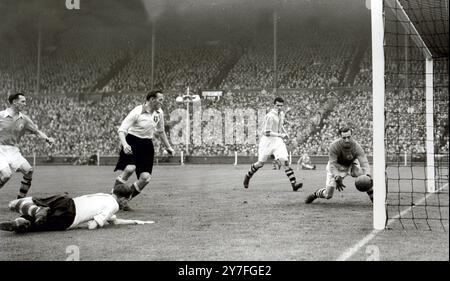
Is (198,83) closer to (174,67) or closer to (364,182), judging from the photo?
(174,67)

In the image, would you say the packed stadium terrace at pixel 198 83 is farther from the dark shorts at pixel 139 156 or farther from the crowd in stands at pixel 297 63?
the dark shorts at pixel 139 156

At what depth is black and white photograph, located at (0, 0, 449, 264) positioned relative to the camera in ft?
14.5

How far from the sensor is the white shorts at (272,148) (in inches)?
396

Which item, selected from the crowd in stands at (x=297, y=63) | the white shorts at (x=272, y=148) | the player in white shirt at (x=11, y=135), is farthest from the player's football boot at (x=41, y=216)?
the crowd in stands at (x=297, y=63)

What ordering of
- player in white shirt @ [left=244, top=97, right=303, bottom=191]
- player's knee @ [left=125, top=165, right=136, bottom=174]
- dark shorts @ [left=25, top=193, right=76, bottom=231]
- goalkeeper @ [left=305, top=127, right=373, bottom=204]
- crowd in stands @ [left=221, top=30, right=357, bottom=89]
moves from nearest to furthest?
dark shorts @ [left=25, top=193, right=76, bottom=231]
goalkeeper @ [left=305, top=127, right=373, bottom=204]
player's knee @ [left=125, top=165, right=136, bottom=174]
player in white shirt @ [left=244, top=97, right=303, bottom=191]
crowd in stands @ [left=221, top=30, right=357, bottom=89]

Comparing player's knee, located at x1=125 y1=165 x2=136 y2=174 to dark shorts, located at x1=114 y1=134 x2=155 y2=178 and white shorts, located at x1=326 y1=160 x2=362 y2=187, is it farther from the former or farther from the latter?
white shorts, located at x1=326 y1=160 x2=362 y2=187

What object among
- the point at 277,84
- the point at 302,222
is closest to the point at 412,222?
the point at 302,222

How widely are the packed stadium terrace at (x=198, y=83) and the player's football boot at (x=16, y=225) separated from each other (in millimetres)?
21085

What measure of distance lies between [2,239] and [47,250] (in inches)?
34.0

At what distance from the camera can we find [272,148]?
33.2ft

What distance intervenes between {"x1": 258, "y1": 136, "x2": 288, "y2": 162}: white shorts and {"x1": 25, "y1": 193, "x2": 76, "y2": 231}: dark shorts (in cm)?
551

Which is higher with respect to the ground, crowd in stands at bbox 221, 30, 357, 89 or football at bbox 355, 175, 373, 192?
crowd in stands at bbox 221, 30, 357, 89

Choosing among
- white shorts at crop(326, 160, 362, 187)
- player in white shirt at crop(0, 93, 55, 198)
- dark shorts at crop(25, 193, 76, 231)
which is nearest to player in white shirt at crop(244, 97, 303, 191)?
white shorts at crop(326, 160, 362, 187)
